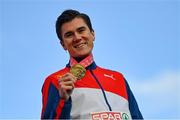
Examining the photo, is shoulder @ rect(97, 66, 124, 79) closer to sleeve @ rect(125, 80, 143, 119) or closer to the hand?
sleeve @ rect(125, 80, 143, 119)

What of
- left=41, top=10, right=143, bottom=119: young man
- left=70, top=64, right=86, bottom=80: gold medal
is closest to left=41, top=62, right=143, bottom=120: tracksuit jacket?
left=41, top=10, right=143, bottom=119: young man

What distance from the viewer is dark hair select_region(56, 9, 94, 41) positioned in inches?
187

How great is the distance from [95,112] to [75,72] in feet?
1.36

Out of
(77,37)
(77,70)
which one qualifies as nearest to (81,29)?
(77,37)

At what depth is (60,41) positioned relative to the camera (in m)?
4.88

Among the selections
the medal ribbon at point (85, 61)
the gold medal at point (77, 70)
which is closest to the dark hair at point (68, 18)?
the medal ribbon at point (85, 61)

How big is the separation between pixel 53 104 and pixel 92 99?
0.37m

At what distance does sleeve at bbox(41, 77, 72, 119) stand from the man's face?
0.44 metres

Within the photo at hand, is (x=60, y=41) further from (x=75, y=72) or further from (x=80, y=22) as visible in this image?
(x=75, y=72)

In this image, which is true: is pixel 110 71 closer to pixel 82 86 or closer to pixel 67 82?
pixel 82 86

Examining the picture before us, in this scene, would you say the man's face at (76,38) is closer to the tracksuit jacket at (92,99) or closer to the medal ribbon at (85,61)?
the medal ribbon at (85,61)

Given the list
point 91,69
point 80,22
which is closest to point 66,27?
point 80,22

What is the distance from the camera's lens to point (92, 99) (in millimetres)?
4297

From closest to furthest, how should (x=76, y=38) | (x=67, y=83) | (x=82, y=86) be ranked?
(x=67, y=83) < (x=82, y=86) < (x=76, y=38)
